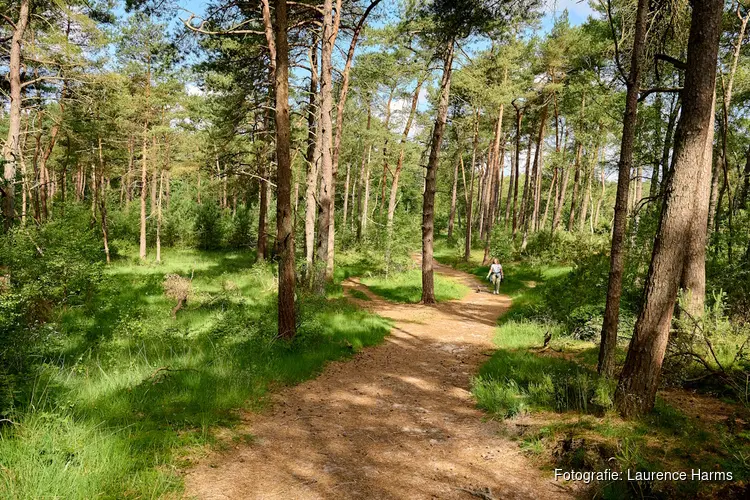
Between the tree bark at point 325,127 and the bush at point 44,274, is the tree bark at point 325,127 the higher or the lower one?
the higher one

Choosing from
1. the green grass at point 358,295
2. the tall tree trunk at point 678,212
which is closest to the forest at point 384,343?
the tall tree trunk at point 678,212

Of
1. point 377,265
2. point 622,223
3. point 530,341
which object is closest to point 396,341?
point 530,341

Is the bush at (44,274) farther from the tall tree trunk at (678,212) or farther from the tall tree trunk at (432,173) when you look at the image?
the tall tree trunk at (432,173)

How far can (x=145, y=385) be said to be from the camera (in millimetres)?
4777

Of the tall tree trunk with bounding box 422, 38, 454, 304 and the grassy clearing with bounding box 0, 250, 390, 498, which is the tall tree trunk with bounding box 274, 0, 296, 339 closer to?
the grassy clearing with bounding box 0, 250, 390, 498

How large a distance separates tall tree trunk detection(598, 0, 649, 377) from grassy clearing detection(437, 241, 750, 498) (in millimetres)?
542

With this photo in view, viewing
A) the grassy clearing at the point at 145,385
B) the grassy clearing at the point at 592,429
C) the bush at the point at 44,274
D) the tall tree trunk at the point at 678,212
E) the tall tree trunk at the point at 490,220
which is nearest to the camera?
the grassy clearing at the point at 145,385

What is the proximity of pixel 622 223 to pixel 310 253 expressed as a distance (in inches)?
405

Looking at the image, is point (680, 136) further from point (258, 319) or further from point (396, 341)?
point (258, 319)

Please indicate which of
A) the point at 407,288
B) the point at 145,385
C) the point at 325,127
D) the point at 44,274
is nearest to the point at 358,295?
the point at 407,288

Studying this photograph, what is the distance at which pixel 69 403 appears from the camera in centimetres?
382

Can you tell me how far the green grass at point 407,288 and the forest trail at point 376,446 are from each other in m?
6.57

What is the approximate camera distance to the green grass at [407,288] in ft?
46.6

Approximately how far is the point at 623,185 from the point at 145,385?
6.70m
